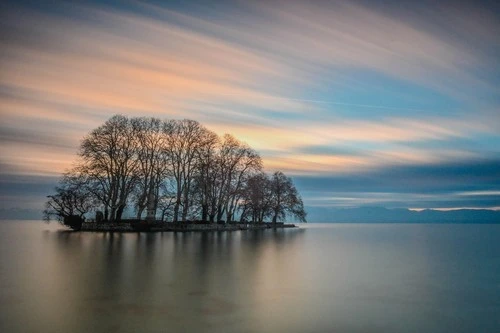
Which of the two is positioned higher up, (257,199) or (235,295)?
(257,199)

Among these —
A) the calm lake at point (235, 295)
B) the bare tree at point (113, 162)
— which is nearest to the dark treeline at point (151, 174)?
the bare tree at point (113, 162)

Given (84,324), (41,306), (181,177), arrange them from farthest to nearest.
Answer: (181,177)
(41,306)
(84,324)

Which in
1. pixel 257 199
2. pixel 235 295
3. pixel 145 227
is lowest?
pixel 235 295

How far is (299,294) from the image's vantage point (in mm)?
17031

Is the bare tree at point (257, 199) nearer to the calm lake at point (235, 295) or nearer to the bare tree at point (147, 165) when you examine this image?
the bare tree at point (147, 165)

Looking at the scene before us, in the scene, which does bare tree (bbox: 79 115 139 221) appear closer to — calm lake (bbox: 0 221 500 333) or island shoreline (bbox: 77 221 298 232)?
island shoreline (bbox: 77 221 298 232)

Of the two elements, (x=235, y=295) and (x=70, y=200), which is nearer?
(x=235, y=295)

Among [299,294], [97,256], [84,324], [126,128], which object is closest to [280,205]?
[126,128]

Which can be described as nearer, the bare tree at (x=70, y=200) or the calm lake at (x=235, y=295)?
the calm lake at (x=235, y=295)

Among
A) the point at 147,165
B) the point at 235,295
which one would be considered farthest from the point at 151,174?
the point at 235,295

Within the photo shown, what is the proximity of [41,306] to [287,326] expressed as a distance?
7681mm

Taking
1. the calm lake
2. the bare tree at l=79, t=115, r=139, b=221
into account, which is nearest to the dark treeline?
the bare tree at l=79, t=115, r=139, b=221

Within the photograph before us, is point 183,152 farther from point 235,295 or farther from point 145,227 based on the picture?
point 235,295

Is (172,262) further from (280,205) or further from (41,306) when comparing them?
(280,205)
